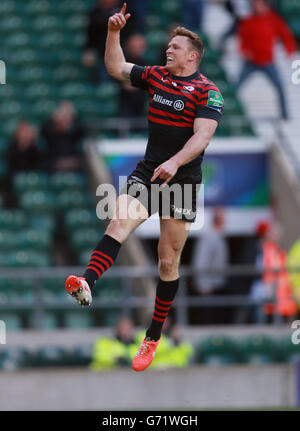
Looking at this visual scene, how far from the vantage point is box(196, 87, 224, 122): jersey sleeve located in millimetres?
7262

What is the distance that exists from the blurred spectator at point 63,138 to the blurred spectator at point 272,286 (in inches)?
108

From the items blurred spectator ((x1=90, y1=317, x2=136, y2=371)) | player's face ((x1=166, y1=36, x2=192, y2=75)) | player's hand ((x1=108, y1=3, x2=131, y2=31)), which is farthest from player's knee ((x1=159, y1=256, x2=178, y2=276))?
blurred spectator ((x1=90, y1=317, x2=136, y2=371))

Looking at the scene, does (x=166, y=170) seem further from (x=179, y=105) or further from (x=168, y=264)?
(x=168, y=264)

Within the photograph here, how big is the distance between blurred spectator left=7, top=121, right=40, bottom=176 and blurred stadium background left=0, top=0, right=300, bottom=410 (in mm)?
97

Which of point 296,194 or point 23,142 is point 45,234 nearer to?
point 23,142

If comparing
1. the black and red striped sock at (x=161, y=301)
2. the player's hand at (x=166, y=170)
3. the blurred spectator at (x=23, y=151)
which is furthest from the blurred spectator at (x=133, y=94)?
the player's hand at (x=166, y=170)

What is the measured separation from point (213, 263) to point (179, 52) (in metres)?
5.60

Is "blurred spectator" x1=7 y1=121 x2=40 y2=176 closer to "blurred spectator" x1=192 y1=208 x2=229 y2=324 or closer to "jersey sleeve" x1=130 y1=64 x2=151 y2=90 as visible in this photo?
"blurred spectator" x1=192 y1=208 x2=229 y2=324

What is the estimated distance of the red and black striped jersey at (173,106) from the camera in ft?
23.9

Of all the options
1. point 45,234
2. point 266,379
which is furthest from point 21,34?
point 266,379

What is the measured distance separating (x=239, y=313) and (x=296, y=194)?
1.84 metres

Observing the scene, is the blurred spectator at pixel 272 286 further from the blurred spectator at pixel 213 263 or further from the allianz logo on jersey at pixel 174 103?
the allianz logo on jersey at pixel 174 103

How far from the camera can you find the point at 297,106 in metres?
15.7

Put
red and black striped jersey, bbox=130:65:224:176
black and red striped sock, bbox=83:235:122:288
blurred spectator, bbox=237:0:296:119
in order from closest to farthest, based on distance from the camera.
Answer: black and red striped sock, bbox=83:235:122:288 < red and black striped jersey, bbox=130:65:224:176 < blurred spectator, bbox=237:0:296:119
